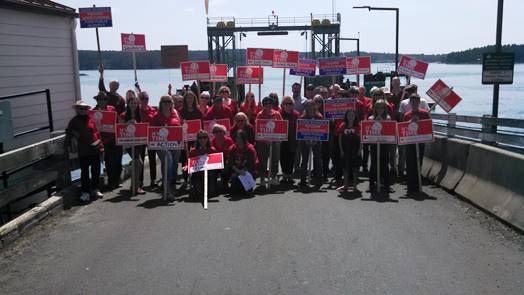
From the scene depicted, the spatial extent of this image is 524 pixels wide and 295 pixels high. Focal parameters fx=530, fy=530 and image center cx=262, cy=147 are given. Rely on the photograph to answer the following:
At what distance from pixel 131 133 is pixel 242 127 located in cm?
215

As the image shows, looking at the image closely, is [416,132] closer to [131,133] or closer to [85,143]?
[131,133]

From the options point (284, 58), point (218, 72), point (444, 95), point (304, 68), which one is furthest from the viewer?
point (304, 68)

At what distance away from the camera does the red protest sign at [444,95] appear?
1220cm

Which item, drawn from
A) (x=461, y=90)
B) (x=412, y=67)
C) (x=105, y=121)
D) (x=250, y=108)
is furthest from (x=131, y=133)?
(x=461, y=90)

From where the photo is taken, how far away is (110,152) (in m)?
10.5

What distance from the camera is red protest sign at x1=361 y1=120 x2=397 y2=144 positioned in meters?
9.98

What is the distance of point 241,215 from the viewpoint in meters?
8.18

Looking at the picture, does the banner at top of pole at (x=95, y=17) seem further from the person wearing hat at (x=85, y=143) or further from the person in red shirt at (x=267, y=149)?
the person in red shirt at (x=267, y=149)

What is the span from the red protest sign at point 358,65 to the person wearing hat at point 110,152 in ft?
24.0

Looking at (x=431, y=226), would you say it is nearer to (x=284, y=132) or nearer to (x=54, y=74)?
(x=284, y=132)

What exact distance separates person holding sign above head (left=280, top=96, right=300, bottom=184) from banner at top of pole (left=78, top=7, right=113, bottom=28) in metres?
5.71

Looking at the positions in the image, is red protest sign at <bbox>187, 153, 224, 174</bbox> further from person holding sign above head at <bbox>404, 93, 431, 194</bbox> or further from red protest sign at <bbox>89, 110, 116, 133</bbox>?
person holding sign above head at <bbox>404, 93, 431, 194</bbox>

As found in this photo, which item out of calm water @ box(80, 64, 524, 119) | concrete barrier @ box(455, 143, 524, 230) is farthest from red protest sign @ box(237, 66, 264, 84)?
concrete barrier @ box(455, 143, 524, 230)

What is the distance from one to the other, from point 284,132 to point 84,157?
388 cm
